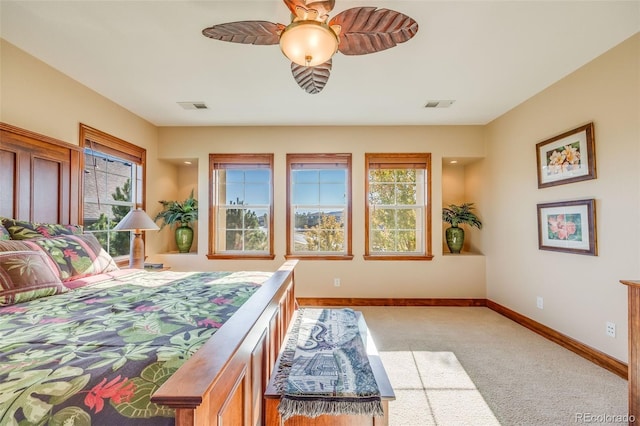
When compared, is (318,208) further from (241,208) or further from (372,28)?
(372,28)

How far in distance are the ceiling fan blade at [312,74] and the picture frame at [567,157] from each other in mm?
2460

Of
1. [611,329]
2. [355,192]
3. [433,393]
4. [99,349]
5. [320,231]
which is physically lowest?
[433,393]

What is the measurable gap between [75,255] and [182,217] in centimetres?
230

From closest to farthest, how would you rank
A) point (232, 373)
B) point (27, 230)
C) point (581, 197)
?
1. point (232, 373)
2. point (27, 230)
3. point (581, 197)

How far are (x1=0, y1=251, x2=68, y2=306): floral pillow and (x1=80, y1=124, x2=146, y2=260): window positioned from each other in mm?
1631

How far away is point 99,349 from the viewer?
99cm

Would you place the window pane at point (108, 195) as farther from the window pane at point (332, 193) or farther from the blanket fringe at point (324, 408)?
the blanket fringe at point (324, 408)

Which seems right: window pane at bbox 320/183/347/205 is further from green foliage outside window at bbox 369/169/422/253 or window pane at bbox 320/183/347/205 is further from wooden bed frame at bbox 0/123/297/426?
wooden bed frame at bbox 0/123/297/426

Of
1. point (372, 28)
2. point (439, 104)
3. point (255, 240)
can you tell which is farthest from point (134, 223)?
point (439, 104)

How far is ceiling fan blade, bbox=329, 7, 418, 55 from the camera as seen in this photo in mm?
1534

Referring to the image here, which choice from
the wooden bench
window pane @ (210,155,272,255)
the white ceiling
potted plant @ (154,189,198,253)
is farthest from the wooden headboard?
the wooden bench

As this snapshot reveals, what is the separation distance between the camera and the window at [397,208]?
14.3 feet

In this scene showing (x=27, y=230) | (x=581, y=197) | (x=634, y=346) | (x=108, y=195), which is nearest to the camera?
(x=634, y=346)

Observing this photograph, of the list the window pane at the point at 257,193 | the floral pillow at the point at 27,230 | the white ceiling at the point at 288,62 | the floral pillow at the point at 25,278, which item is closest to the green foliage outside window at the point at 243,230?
the window pane at the point at 257,193
